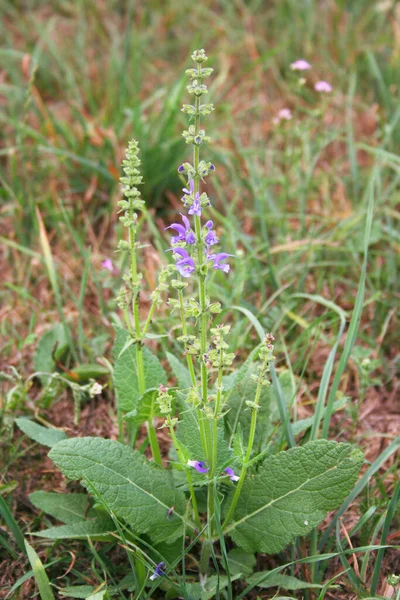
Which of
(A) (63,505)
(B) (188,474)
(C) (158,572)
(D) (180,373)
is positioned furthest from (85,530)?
(D) (180,373)

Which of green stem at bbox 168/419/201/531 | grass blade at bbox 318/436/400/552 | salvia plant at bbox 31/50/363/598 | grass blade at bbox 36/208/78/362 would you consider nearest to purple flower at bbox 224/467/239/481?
salvia plant at bbox 31/50/363/598

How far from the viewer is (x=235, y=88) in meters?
4.41

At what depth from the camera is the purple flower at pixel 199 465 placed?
6.01 feet

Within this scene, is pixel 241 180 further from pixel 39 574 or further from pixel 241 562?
pixel 39 574

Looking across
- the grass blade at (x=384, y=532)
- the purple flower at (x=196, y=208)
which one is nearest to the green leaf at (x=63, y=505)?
the grass blade at (x=384, y=532)

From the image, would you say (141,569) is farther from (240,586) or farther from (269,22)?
(269,22)

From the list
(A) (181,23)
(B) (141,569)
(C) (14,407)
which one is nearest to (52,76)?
(A) (181,23)

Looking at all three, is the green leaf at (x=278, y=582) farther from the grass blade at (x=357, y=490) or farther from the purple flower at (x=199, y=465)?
the purple flower at (x=199, y=465)

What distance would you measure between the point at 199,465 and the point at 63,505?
0.57 meters

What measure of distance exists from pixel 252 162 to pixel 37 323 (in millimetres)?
1556

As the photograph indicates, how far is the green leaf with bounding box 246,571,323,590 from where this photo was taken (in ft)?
6.15

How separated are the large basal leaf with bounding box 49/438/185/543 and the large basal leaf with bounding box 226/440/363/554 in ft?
0.68

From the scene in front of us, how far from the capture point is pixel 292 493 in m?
1.89

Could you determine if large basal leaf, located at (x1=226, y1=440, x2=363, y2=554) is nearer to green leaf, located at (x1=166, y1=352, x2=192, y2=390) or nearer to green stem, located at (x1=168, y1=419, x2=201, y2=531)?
green stem, located at (x1=168, y1=419, x2=201, y2=531)
